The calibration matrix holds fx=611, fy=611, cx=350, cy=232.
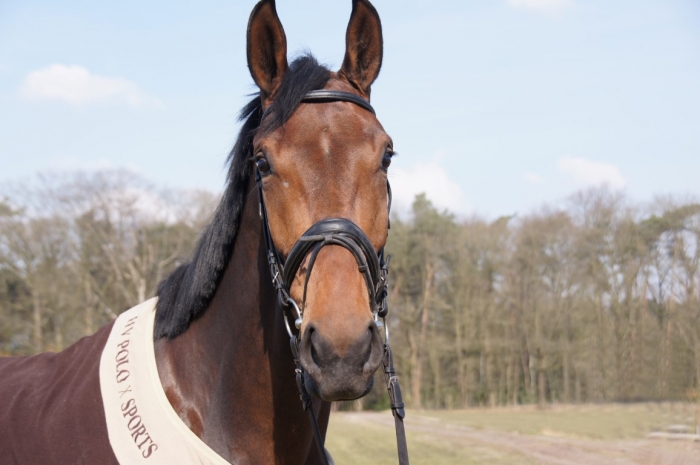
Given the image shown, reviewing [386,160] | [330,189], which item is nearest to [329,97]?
[386,160]

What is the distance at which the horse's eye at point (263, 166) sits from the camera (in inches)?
113

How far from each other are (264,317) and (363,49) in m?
1.51

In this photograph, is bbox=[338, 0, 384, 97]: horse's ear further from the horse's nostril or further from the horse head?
the horse's nostril

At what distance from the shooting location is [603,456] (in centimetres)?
1011

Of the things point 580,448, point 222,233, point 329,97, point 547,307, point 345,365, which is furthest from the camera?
point 547,307

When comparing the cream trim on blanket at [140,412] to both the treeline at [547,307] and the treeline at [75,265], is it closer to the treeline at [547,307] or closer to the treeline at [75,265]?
the treeline at [547,307]

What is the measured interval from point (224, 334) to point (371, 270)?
3.45 feet

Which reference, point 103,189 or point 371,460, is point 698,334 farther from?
point 103,189

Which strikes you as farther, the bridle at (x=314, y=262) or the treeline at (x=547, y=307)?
the treeline at (x=547, y=307)

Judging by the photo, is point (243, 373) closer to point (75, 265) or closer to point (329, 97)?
point (329, 97)

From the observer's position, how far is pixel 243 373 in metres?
3.08

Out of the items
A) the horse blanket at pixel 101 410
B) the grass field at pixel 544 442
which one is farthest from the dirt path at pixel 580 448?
the horse blanket at pixel 101 410

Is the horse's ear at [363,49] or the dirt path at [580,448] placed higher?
the horse's ear at [363,49]

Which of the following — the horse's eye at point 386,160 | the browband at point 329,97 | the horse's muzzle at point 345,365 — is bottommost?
the horse's muzzle at point 345,365
